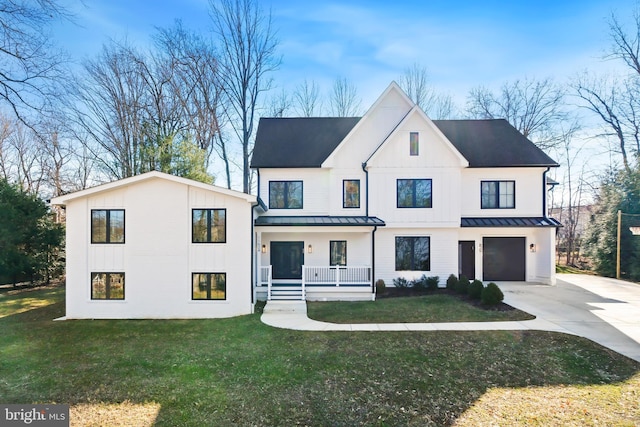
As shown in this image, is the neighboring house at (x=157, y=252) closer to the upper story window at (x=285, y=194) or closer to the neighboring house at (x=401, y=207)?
the neighboring house at (x=401, y=207)

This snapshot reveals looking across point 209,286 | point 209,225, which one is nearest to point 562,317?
point 209,286

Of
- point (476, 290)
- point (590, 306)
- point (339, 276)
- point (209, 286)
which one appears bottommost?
point (590, 306)

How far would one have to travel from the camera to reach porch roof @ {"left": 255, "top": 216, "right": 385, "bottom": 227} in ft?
46.8

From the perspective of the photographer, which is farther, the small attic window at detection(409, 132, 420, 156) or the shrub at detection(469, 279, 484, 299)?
the small attic window at detection(409, 132, 420, 156)

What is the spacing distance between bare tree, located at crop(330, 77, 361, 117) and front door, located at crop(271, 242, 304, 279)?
16.7 m

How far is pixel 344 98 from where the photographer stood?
93.5ft

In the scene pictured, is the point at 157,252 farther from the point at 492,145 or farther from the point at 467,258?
the point at 492,145

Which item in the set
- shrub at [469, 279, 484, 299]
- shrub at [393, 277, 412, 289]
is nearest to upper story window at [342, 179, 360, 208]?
shrub at [393, 277, 412, 289]

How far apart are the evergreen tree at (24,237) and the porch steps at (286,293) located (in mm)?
14994

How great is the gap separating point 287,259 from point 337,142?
7227 mm

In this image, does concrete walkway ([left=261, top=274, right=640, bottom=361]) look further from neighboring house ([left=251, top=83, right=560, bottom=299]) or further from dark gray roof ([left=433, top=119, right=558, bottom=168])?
dark gray roof ([left=433, top=119, right=558, bottom=168])

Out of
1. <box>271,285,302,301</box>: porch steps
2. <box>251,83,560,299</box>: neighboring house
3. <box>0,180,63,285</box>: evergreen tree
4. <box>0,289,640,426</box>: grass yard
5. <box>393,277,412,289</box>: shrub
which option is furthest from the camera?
<box>0,180,63,285</box>: evergreen tree

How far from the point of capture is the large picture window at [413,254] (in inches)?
613

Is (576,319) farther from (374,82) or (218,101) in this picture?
(218,101)
